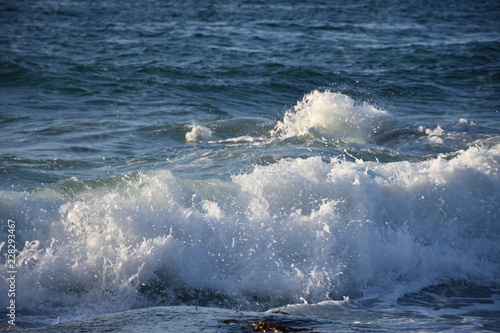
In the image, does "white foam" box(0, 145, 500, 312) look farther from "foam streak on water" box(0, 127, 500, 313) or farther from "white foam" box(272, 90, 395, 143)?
"white foam" box(272, 90, 395, 143)

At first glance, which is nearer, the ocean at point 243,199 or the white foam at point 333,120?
the ocean at point 243,199

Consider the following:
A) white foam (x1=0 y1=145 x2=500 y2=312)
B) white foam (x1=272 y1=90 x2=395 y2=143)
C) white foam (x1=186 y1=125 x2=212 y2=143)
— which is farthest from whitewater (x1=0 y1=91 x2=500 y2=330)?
white foam (x1=272 y1=90 x2=395 y2=143)

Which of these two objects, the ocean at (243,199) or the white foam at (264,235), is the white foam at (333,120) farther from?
the white foam at (264,235)

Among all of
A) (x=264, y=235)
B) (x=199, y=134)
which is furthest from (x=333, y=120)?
(x=264, y=235)

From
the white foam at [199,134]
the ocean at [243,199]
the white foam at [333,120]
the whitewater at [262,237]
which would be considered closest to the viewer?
the ocean at [243,199]

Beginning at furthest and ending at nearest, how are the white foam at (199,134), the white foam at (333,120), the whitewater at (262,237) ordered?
the white foam at (333,120) < the white foam at (199,134) < the whitewater at (262,237)

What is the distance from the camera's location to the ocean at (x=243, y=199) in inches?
202

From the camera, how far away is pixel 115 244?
560 centimetres

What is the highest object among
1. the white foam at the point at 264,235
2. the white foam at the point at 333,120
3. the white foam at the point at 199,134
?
the white foam at the point at 333,120

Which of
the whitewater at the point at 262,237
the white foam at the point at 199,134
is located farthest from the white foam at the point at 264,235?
the white foam at the point at 199,134

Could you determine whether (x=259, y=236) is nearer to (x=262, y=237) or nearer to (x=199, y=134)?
(x=262, y=237)

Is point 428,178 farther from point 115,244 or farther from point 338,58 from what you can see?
point 338,58

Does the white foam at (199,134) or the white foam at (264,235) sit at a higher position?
the white foam at (199,134)

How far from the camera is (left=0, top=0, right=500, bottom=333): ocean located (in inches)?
202
